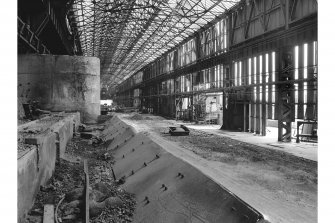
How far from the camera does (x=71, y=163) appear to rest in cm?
978

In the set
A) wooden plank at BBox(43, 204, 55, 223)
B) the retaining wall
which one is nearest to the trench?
the retaining wall

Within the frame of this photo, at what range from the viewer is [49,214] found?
555cm

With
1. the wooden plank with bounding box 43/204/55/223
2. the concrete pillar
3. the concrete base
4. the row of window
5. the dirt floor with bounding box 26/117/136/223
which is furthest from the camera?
the row of window

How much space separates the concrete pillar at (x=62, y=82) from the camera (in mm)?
17453

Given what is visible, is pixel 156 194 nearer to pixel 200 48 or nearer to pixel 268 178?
pixel 268 178

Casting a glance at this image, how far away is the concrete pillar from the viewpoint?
1745cm

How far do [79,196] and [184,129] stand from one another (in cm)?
677

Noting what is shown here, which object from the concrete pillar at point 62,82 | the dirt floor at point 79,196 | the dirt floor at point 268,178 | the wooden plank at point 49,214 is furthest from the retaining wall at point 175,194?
the concrete pillar at point 62,82

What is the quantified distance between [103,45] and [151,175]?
35.8m

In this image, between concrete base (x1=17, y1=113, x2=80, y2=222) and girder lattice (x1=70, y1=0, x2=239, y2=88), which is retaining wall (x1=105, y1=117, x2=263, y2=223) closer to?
concrete base (x1=17, y1=113, x2=80, y2=222)

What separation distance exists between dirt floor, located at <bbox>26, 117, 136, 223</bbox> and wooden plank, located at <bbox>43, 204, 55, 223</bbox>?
0.09 m

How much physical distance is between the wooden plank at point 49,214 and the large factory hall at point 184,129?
4 centimetres

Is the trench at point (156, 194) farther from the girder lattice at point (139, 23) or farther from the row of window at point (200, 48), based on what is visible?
the girder lattice at point (139, 23)

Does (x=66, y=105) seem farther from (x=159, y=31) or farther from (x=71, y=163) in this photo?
(x=159, y=31)
